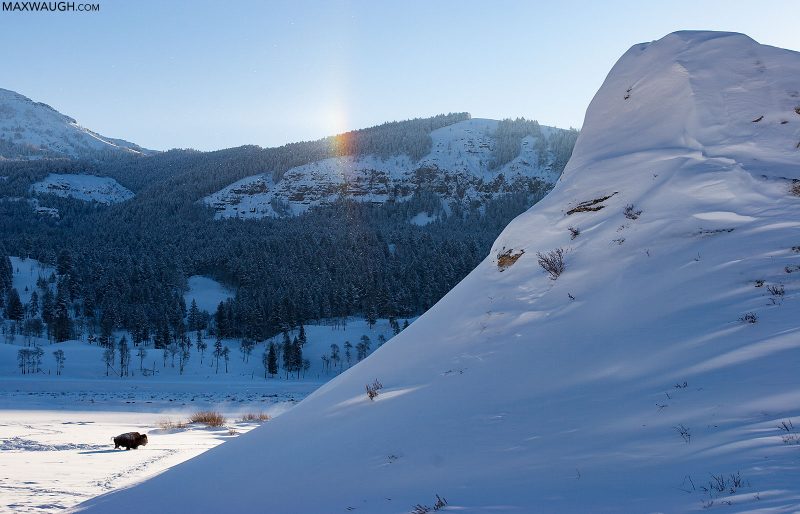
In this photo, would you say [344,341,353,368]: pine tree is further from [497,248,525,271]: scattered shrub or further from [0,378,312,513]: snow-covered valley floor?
[497,248,525,271]: scattered shrub

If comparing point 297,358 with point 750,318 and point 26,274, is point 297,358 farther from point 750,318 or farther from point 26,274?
point 750,318

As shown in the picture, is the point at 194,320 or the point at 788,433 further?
the point at 194,320

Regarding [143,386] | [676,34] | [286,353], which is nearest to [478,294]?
[676,34]

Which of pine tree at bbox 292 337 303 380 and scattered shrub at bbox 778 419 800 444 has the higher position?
scattered shrub at bbox 778 419 800 444

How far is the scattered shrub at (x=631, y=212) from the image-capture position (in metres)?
8.99

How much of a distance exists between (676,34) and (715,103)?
3.07 meters

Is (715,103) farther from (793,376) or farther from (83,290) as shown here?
(83,290)

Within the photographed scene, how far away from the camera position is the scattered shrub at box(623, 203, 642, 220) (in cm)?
899

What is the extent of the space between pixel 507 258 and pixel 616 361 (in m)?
3.98

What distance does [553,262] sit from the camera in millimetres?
9102

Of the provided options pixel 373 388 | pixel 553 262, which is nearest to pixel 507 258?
pixel 553 262

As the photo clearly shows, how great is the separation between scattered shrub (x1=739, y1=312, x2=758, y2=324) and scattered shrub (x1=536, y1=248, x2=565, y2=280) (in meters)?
3.04

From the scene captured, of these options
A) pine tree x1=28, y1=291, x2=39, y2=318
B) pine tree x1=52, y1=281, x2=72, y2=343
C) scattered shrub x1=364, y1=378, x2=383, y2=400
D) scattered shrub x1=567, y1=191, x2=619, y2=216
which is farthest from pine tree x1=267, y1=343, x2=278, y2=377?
scattered shrub x1=567, y1=191, x2=619, y2=216

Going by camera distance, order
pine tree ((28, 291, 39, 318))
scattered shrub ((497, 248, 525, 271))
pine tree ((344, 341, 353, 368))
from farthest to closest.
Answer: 1. pine tree ((28, 291, 39, 318))
2. pine tree ((344, 341, 353, 368))
3. scattered shrub ((497, 248, 525, 271))
